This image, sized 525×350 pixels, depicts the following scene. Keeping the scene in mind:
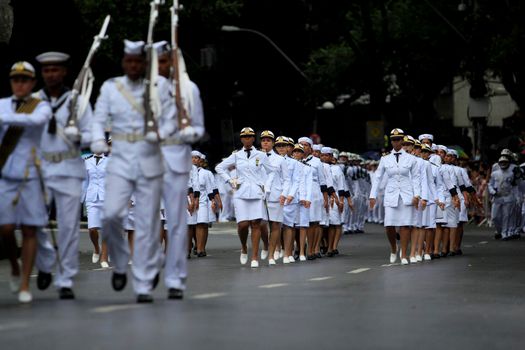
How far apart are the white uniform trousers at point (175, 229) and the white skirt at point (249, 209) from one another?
32.7 ft

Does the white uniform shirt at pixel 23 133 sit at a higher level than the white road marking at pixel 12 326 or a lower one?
higher

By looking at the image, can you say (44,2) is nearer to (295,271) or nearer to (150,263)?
(295,271)

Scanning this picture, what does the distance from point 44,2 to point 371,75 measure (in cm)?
2215

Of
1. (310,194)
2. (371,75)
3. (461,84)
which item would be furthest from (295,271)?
(461,84)

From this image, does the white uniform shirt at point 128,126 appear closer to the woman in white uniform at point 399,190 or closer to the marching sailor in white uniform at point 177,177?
the marching sailor in white uniform at point 177,177

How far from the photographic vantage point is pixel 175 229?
1498 centimetres

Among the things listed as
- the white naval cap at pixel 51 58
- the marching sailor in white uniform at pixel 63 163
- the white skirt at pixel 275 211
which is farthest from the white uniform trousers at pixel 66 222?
the white skirt at pixel 275 211

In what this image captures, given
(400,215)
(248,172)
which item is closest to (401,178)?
(400,215)

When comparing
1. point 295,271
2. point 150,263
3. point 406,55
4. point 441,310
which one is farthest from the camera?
point 406,55

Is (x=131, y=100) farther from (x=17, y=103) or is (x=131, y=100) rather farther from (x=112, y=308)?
(x=112, y=308)

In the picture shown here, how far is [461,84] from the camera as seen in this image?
3157 inches

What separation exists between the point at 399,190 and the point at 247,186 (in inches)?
114

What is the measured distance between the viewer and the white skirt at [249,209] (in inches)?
988

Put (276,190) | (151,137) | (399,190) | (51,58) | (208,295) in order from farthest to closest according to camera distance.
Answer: (399,190), (276,190), (208,295), (51,58), (151,137)
